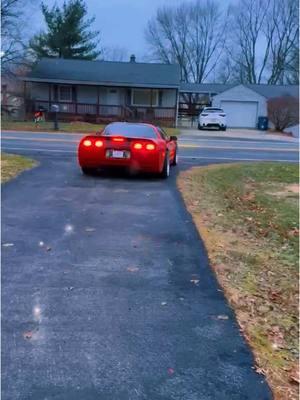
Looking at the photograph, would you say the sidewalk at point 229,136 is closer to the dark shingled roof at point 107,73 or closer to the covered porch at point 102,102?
the covered porch at point 102,102

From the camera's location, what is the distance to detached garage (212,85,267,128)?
140 feet

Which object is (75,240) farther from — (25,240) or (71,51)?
(71,51)

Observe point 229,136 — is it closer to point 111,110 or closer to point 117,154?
point 111,110

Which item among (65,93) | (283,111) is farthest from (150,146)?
(283,111)

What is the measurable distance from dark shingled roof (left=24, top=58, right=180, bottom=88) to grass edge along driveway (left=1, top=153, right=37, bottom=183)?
77.1ft

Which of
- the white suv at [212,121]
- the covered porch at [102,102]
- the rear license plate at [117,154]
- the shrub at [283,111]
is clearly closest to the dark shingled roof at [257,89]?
the shrub at [283,111]

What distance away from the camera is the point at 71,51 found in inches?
1738

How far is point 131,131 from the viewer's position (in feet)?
33.6

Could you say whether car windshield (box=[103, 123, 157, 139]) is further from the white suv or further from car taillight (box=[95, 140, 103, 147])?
the white suv

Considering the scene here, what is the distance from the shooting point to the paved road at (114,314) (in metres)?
2.61

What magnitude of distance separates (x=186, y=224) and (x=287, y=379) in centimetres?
352

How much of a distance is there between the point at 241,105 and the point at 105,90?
1324 cm

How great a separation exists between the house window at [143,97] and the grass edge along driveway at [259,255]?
26.4 metres

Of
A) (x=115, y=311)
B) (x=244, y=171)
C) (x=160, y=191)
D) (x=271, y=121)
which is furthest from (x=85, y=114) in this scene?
(x=115, y=311)
